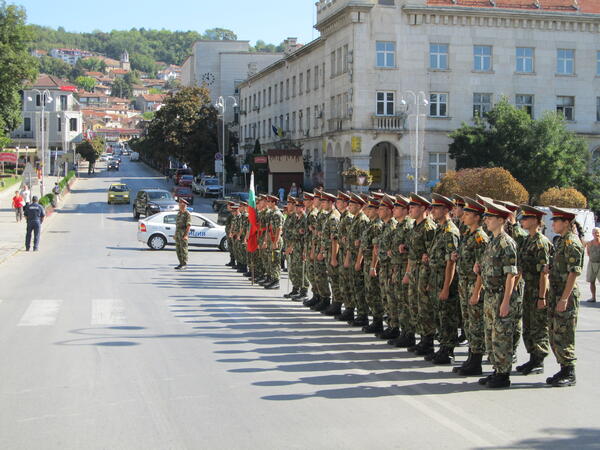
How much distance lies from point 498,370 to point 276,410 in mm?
2733

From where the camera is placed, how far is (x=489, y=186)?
119 feet

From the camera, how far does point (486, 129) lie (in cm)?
5241

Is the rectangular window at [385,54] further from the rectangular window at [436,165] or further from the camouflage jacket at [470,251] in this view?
the camouflage jacket at [470,251]

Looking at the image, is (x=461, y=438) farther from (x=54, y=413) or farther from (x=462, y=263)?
(x=54, y=413)

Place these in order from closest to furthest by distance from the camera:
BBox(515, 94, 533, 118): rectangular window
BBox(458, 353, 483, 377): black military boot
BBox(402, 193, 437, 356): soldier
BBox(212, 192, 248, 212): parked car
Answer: BBox(458, 353, 483, 377): black military boot → BBox(402, 193, 437, 356): soldier → BBox(212, 192, 248, 212): parked car → BBox(515, 94, 533, 118): rectangular window

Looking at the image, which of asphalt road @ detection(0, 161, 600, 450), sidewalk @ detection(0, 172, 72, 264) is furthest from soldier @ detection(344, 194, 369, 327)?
sidewalk @ detection(0, 172, 72, 264)

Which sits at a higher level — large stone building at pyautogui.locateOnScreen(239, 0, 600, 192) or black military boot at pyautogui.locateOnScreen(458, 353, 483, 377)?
large stone building at pyautogui.locateOnScreen(239, 0, 600, 192)

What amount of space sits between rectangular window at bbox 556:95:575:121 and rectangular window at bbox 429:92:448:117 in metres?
7.93

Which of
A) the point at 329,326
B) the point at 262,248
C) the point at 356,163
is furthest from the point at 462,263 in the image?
the point at 356,163

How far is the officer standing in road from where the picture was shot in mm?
23406

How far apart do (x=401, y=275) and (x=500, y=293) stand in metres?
2.70

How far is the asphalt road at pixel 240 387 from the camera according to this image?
24.5 ft

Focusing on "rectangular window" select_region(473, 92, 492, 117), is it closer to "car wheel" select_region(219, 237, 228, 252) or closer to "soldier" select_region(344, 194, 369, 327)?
"car wheel" select_region(219, 237, 228, 252)

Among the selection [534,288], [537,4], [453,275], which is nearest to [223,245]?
[453,275]
